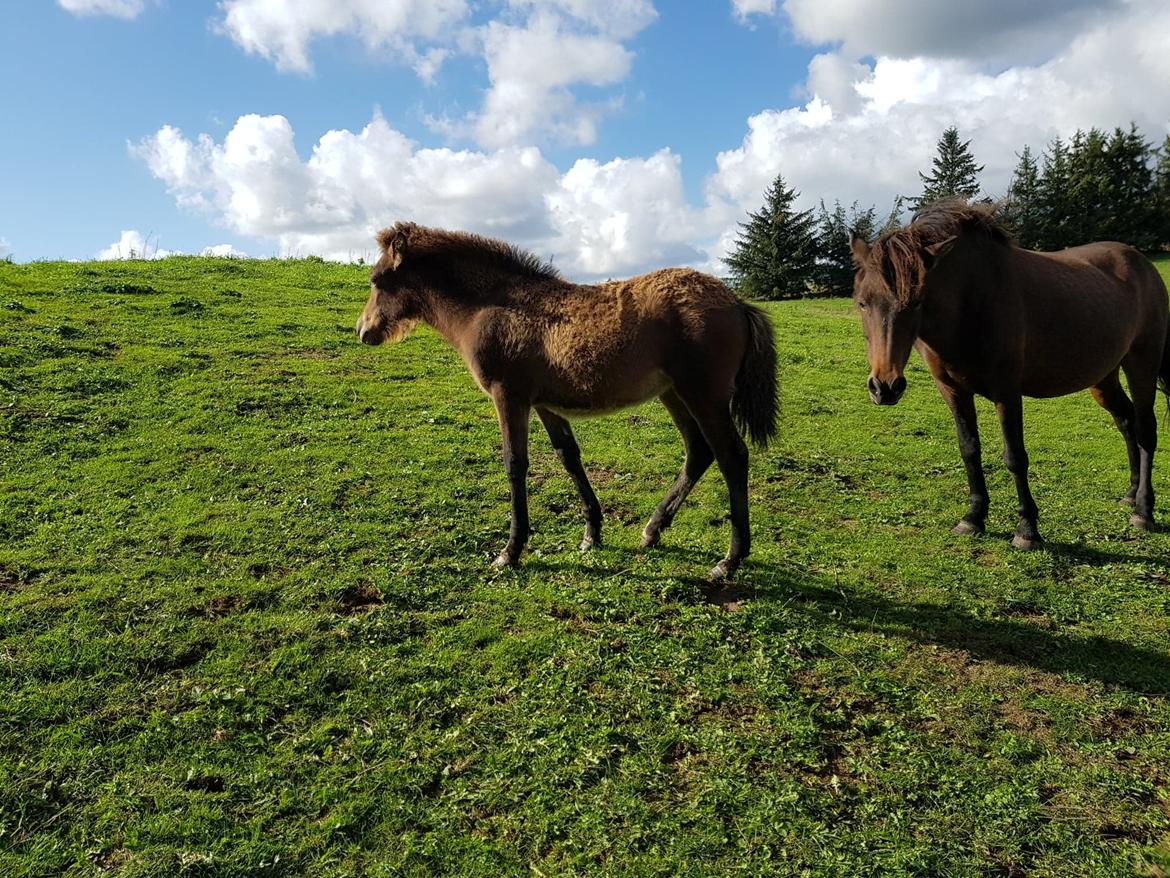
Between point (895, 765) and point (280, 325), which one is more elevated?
point (280, 325)

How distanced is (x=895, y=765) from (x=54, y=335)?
536 inches

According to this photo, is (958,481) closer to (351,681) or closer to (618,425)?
(618,425)

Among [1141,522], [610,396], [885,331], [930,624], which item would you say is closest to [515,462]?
[610,396]

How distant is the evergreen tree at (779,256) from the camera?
37031 millimetres

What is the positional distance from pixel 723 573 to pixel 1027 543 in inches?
117

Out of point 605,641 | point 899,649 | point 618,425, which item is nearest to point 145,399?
point 618,425

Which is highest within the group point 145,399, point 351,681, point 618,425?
point 145,399

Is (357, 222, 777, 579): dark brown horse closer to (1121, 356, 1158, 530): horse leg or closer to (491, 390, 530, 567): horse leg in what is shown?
(491, 390, 530, 567): horse leg

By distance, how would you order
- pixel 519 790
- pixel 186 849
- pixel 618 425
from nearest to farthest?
pixel 186 849 → pixel 519 790 → pixel 618 425

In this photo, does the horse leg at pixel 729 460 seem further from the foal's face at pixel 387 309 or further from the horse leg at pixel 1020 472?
the foal's face at pixel 387 309

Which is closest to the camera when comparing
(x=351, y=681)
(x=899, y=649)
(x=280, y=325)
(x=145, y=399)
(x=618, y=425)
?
(x=351, y=681)

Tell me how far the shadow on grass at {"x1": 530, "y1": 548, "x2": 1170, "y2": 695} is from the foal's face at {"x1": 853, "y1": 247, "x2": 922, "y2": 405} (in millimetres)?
1587

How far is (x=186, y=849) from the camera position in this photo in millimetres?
2939

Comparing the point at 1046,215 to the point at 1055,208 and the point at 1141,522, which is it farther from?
the point at 1141,522
